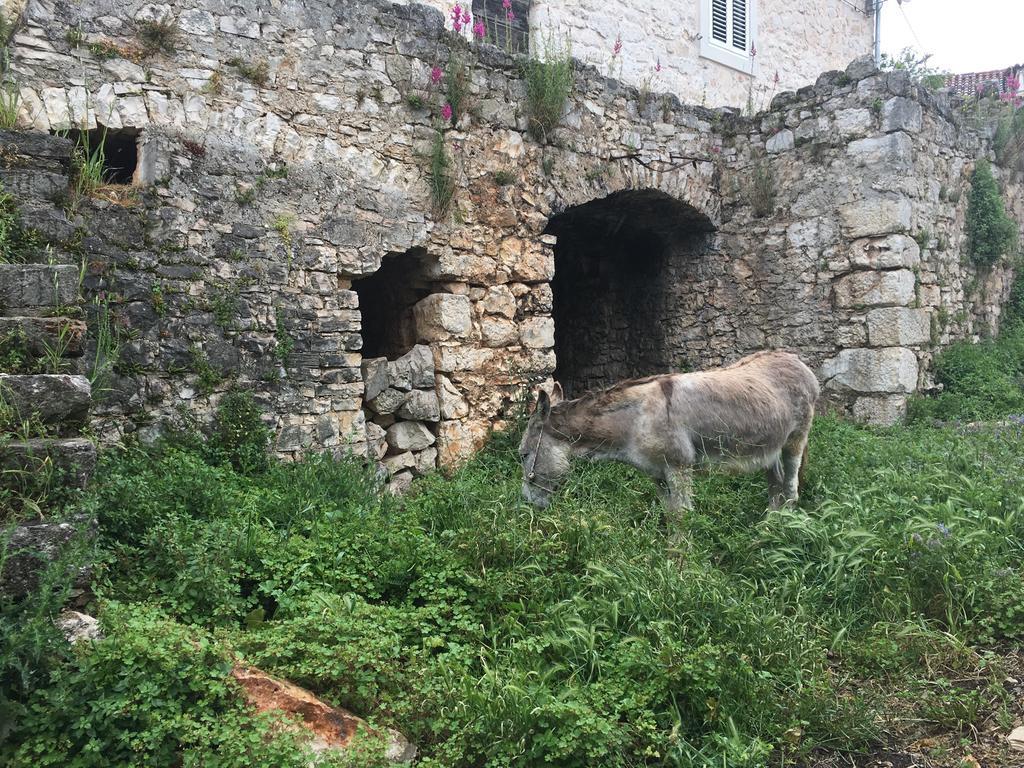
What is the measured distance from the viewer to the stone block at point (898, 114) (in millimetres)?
8211

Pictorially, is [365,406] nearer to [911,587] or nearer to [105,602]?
[105,602]

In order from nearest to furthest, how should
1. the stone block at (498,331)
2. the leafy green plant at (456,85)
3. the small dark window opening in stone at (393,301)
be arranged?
the leafy green plant at (456,85), the small dark window opening in stone at (393,301), the stone block at (498,331)

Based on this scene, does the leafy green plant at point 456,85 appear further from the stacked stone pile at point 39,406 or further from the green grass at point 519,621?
the stacked stone pile at point 39,406

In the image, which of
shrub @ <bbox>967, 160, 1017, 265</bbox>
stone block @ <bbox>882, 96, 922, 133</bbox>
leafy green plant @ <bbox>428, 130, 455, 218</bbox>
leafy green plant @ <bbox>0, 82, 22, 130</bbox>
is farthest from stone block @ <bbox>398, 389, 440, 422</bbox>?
shrub @ <bbox>967, 160, 1017, 265</bbox>

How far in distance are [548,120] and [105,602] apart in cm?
583

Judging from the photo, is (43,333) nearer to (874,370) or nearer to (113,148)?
(113,148)

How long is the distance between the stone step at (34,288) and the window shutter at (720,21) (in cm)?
1240

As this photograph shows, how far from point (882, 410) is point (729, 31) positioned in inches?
331

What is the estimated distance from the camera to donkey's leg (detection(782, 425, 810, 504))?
5867 mm

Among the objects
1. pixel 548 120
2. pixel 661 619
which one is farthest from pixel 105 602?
pixel 548 120

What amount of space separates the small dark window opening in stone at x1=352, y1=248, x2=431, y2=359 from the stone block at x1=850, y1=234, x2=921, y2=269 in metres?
4.75

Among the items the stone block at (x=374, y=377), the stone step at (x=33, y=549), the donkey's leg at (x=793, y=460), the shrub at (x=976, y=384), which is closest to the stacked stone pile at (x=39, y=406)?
the stone step at (x=33, y=549)

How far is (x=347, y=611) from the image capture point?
12.0ft

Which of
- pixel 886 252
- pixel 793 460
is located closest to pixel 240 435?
pixel 793 460
